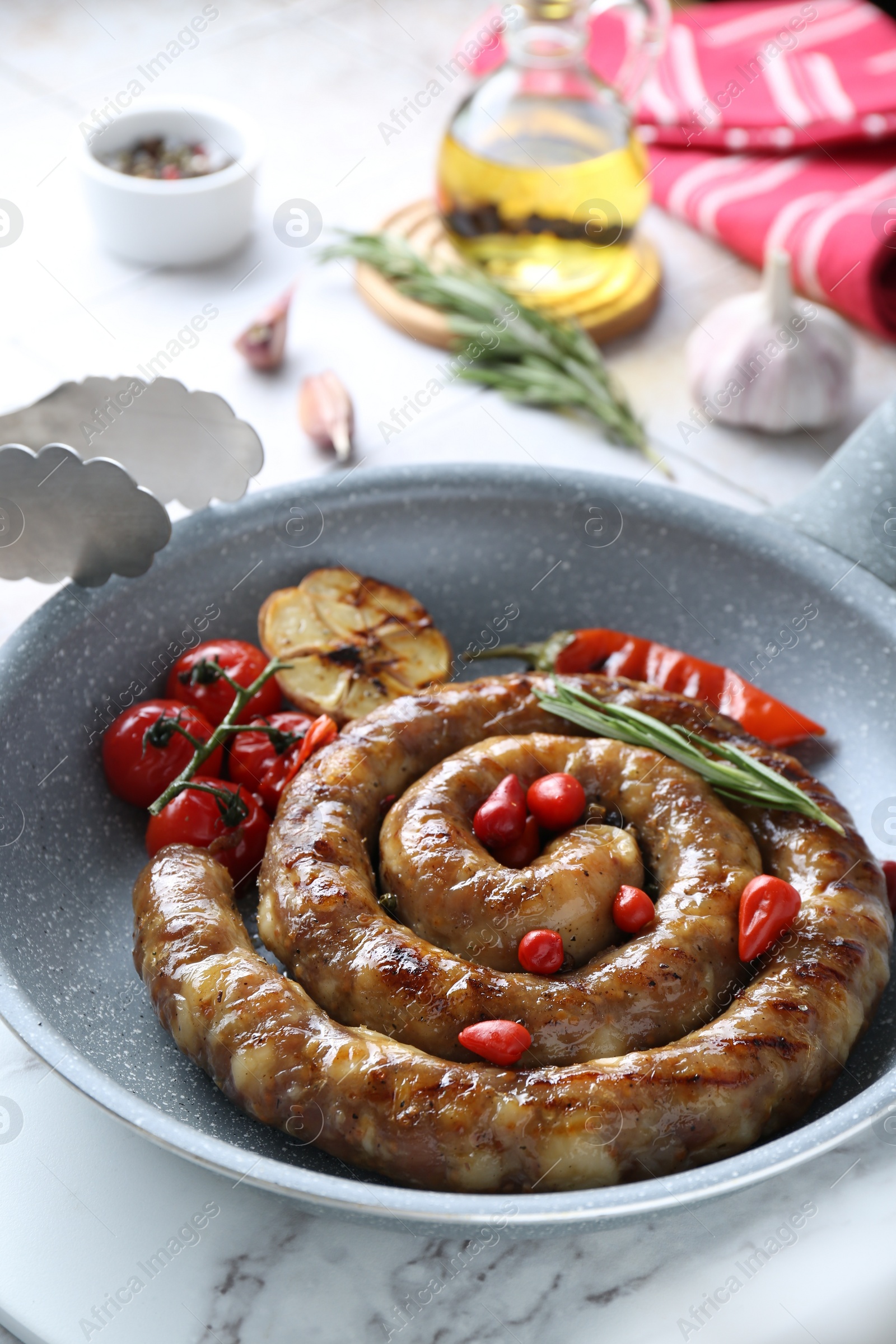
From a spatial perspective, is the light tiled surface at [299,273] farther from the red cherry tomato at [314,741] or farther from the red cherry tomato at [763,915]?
the red cherry tomato at [763,915]

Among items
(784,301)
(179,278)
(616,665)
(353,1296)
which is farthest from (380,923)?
(179,278)

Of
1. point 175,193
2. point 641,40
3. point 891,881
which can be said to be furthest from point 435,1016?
point 641,40

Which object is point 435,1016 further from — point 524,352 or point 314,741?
point 524,352

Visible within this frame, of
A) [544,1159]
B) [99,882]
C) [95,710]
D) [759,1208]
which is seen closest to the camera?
[544,1159]

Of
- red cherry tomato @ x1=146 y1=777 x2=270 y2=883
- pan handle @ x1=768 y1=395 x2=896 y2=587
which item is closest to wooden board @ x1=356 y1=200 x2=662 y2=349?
pan handle @ x1=768 y1=395 x2=896 y2=587

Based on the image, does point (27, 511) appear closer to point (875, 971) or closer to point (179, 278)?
point (875, 971)

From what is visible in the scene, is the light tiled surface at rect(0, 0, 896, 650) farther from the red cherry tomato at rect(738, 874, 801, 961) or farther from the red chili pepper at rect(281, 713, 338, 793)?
the red cherry tomato at rect(738, 874, 801, 961)
